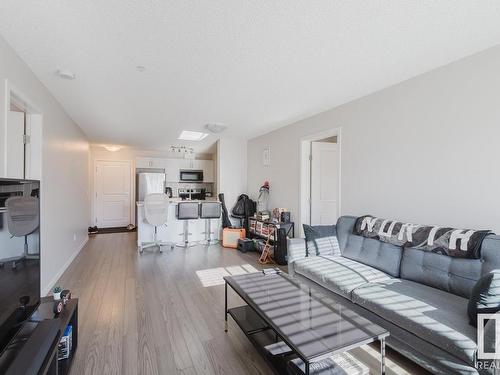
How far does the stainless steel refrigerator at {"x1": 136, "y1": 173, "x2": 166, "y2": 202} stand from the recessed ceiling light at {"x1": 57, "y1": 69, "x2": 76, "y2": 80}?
14.8ft

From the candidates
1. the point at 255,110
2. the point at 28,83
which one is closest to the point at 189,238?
the point at 255,110

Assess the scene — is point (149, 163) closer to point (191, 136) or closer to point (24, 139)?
point (191, 136)

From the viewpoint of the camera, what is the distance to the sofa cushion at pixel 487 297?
150cm

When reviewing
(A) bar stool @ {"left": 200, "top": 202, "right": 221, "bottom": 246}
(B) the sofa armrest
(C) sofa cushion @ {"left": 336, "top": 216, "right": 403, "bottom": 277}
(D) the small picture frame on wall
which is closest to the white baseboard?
(A) bar stool @ {"left": 200, "top": 202, "right": 221, "bottom": 246}

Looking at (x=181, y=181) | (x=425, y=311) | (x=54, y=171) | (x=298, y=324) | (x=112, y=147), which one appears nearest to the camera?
(x=298, y=324)

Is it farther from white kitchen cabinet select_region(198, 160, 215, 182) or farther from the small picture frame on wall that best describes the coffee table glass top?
white kitchen cabinet select_region(198, 160, 215, 182)

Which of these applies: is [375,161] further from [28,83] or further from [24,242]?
[28,83]

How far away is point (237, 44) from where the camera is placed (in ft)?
6.84

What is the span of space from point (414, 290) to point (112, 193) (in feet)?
24.8

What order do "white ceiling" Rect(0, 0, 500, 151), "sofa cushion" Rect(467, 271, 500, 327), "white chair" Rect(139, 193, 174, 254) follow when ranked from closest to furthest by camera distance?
"sofa cushion" Rect(467, 271, 500, 327) < "white ceiling" Rect(0, 0, 500, 151) < "white chair" Rect(139, 193, 174, 254)

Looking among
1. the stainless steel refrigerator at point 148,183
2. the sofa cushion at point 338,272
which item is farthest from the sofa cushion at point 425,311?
the stainless steel refrigerator at point 148,183

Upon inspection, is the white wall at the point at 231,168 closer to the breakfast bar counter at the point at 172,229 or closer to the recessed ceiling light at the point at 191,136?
the recessed ceiling light at the point at 191,136

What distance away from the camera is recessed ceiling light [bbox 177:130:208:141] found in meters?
5.55

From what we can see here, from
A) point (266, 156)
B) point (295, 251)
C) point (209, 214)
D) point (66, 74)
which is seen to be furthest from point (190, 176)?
point (295, 251)
